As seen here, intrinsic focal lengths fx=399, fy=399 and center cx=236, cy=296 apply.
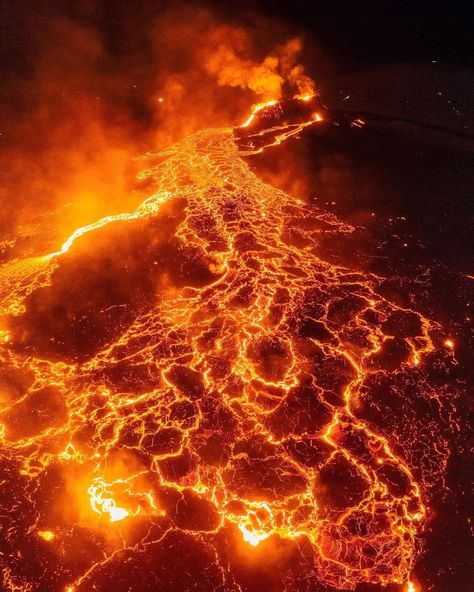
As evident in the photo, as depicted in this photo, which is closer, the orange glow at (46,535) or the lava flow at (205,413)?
the lava flow at (205,413)

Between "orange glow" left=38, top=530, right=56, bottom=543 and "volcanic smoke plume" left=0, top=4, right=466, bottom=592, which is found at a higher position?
"volcanic smoke plume" left=0, top=4, right=466, bottom=592

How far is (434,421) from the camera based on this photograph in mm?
5781

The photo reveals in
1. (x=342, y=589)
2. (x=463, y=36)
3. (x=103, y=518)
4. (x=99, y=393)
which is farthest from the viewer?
(x=463, y=36)

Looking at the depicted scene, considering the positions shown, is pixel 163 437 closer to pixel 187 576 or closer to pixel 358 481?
pixel 187 576

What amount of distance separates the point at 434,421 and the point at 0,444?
627 cm

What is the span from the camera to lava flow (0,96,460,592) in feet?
15.0

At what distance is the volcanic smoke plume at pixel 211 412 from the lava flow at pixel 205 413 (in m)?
0.02

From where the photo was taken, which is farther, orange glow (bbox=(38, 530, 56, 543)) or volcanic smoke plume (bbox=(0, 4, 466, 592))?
orange glow (bbox=(38, 530, 56, 543))

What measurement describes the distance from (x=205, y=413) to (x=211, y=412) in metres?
0.09

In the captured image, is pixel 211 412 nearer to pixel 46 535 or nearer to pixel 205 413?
pixel 205 413

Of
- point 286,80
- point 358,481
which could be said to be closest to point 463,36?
point 286,80

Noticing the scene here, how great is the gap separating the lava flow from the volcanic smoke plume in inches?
1.0

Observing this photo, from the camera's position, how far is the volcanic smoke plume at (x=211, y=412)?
4.59 m

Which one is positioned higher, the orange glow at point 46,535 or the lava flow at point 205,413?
the lava flow at point 205,413
